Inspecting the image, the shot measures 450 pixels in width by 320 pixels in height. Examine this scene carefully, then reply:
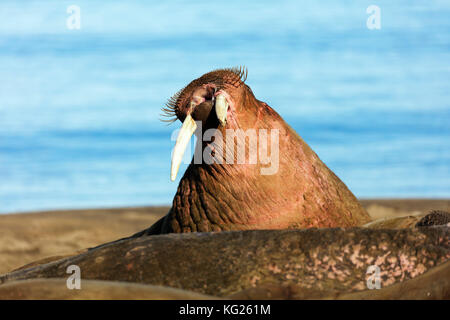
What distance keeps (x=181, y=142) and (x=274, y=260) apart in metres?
2.01

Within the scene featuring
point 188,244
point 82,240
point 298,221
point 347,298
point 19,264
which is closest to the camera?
point 347,298

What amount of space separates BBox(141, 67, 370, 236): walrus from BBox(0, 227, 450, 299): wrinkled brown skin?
4.87ft

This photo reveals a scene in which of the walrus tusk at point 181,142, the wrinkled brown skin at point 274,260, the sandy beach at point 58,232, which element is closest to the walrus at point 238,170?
the walrus tusk at point 181,142

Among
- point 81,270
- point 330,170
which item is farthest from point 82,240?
point 81,270

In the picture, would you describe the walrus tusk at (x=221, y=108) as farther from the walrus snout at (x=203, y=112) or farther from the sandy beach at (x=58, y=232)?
the sandy beach at (x=58, y=232)

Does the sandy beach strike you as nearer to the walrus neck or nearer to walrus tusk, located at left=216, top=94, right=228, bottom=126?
the walrus neck

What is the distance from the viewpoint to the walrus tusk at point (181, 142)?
5.64m

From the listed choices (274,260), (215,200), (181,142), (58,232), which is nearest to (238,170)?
(215,200)

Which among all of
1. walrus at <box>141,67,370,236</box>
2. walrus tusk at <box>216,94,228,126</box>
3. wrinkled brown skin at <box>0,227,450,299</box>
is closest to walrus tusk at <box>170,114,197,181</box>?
walrus at <box>141,67,370,236</box>

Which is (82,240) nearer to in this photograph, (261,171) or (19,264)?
(19,264)

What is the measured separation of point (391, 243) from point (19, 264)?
7079 mm

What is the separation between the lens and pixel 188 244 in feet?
13.9

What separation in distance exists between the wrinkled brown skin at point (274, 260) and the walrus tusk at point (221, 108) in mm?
1532
